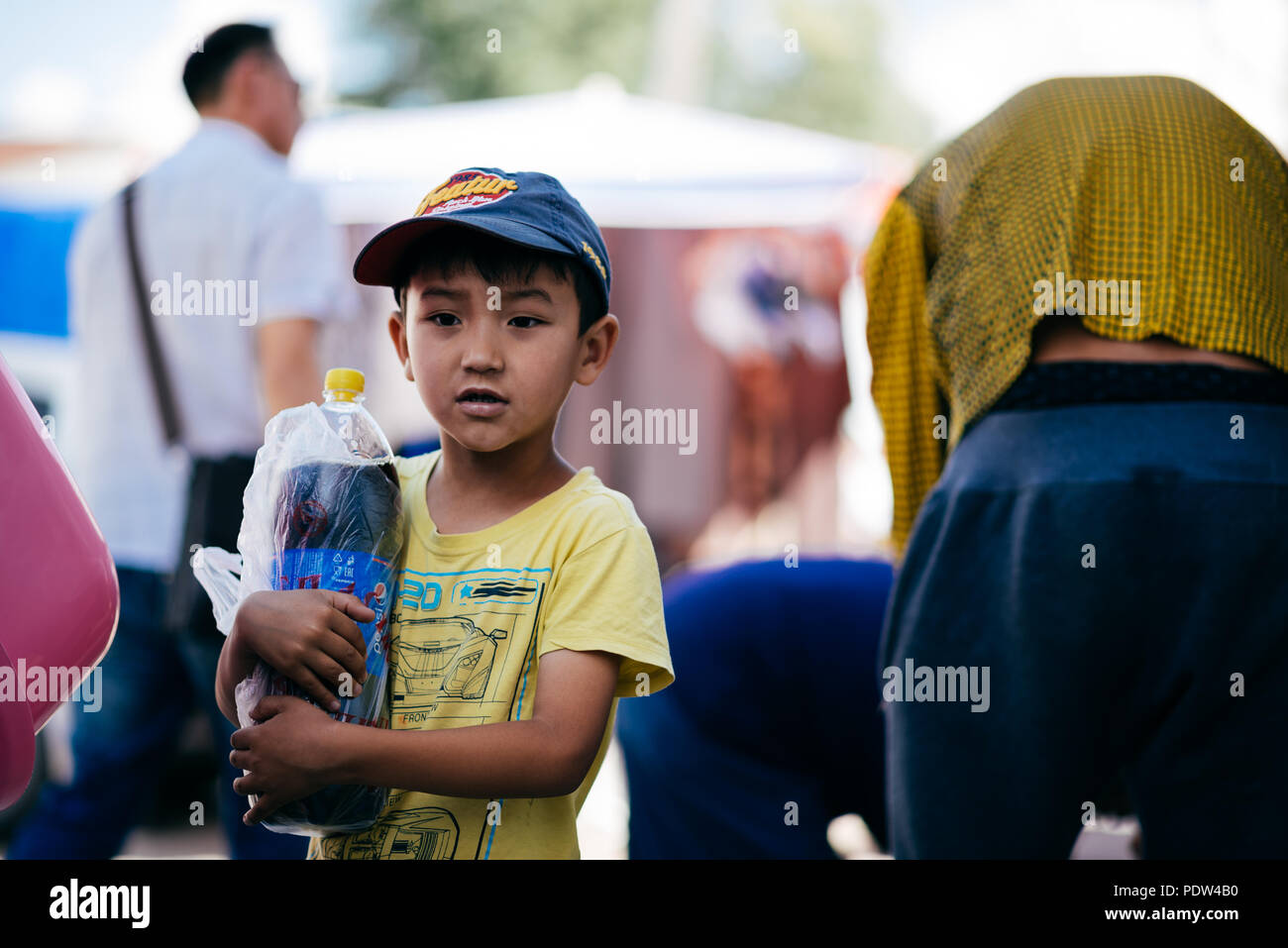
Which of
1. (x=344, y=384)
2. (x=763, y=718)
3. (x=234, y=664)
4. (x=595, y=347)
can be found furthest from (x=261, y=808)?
(x=763, y=718)

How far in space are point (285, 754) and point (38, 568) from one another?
12.5 inches

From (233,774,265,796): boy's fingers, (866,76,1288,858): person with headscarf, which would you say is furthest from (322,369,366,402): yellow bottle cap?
(866,76,1288,858): person with headscarf

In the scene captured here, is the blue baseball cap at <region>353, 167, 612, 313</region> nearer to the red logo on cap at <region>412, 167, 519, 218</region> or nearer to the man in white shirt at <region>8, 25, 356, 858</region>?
the red logo on cap at <region>412, 167, 519, 218</region>

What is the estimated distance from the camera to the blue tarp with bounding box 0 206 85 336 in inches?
171

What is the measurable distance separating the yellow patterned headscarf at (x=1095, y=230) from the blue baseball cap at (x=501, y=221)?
629 mm

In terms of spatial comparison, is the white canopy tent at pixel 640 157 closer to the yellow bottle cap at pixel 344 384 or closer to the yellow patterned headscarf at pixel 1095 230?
the yellow patterned headscarf at pixel 1095 230

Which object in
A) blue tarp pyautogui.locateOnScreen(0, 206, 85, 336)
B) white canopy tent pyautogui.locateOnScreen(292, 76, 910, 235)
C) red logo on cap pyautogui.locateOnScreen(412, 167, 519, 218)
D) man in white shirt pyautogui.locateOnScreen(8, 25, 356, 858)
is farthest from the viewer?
white canopy tent pyautogui.locateOnScreen(292, 76, 910, 235)

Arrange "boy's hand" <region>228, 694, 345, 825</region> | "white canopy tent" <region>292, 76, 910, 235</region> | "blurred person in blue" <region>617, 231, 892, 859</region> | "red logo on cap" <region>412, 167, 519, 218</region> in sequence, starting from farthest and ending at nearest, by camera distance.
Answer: "white canopy tent" <region>292, 76, 910, 235</region>, "blurred person in blue" <region>617, 231, 892, 859</region>, "red logo on cap" <region>412, 167, 519, 218</region>, "boy's hand" <region>228, 694, 345, 825</region>

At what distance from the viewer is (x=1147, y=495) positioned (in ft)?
4.91

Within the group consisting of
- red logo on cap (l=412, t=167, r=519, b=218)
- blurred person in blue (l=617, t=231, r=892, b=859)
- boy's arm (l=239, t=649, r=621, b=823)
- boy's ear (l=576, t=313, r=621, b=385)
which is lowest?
blurred person in blue (l=617, t=231, r=892, b=859)

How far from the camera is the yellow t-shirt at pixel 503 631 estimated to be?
116cm

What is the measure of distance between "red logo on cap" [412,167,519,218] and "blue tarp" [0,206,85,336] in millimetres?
3592
